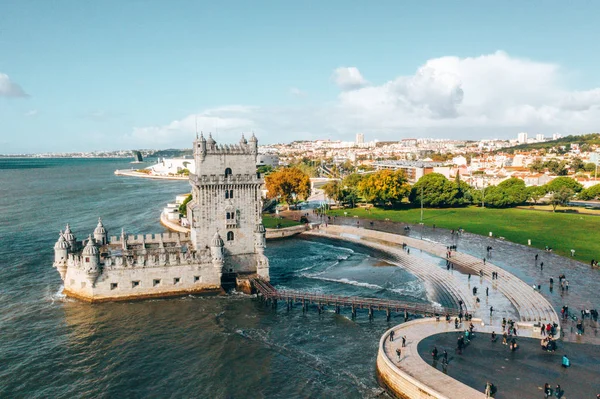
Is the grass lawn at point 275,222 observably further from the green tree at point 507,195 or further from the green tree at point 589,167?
the green tree at point 589,167

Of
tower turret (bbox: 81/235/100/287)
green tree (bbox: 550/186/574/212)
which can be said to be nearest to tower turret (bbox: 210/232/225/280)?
tower turret (bbox: 81/235/100/287)

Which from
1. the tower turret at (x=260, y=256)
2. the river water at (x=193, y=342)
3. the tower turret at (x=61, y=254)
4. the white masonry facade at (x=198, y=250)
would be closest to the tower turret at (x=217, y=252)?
the white masonry facade at (x=198, y=250)

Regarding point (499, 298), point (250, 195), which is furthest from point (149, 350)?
point (499, 298)

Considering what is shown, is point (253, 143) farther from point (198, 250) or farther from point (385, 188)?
point (385, 188)

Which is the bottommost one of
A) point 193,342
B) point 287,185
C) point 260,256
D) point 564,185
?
point 193,342

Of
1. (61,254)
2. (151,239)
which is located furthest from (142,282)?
(61,254)

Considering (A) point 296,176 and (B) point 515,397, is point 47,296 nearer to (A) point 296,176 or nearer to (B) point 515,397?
(B) point 515,397
